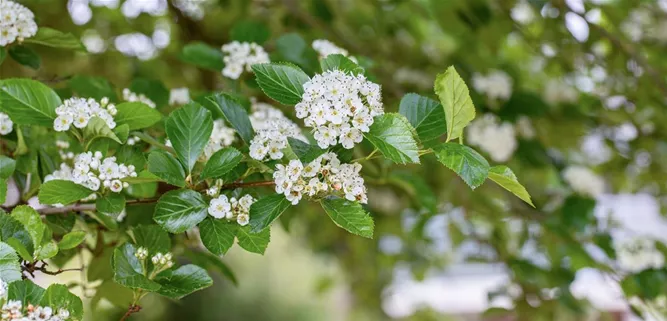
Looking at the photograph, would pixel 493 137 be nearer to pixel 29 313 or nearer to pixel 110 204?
pixel 110 204

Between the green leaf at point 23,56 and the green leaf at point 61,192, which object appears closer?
the green leaf at point 61,192

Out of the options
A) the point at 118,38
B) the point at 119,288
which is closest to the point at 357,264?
the point at 118,38

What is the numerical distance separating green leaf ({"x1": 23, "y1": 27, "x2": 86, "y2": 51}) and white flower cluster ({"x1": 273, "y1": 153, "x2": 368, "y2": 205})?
0.31 metres

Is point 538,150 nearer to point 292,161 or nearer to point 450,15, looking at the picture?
point 450,15

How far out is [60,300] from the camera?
1.51 ft

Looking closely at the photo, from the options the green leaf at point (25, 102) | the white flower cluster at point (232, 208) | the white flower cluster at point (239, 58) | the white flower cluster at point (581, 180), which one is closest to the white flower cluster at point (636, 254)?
the white flower cluster at point (581, 180)

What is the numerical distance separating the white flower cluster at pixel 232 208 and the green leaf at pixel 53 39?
270mm

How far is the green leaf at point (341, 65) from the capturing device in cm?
52

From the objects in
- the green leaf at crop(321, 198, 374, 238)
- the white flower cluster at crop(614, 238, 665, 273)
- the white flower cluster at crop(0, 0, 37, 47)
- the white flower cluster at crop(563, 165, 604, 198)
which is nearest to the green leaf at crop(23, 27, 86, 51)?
the white flower cluster at crop(0, 0, 37, 47)

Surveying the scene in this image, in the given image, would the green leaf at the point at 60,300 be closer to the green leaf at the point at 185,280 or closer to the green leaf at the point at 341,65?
the green leaf at the point at 185,280

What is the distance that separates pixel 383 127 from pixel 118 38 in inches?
40.5

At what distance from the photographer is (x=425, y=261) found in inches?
68.6

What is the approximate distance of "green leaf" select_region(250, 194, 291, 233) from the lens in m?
0.50

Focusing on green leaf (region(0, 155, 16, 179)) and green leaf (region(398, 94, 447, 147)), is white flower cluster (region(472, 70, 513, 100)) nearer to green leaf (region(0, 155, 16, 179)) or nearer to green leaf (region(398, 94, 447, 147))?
green leaf (region(398, 94, 447, 147))
